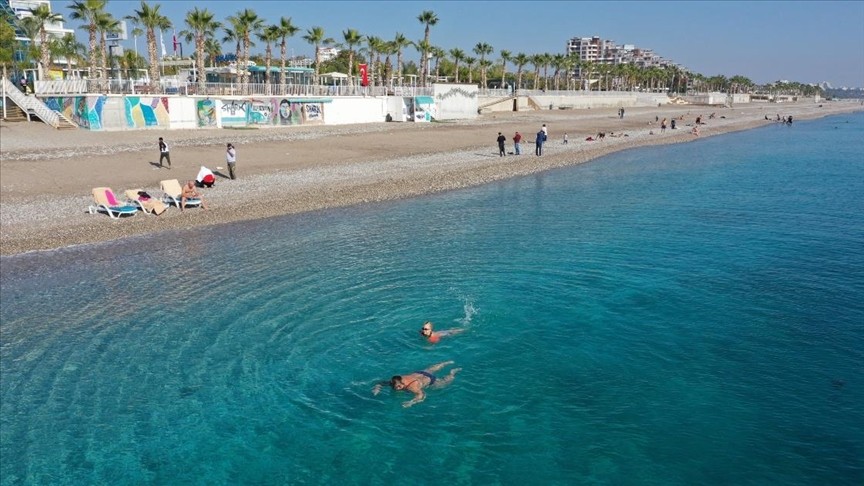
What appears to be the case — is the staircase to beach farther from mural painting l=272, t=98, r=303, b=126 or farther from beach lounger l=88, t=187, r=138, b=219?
beach lounger l=88, t=187, r=138, b=219

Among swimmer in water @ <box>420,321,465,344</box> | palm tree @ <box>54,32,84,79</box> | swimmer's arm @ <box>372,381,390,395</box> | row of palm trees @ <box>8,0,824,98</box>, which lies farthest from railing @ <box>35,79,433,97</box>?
swimmer's arm @ <box>372,381,390,395</box>

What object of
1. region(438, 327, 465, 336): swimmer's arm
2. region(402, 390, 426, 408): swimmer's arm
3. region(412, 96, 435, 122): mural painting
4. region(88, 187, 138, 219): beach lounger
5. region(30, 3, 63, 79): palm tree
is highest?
region(30, 3, 63, 79): palm tree

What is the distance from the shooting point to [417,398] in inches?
456

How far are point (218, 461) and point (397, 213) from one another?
58.9 ft

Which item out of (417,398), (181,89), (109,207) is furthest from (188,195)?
(181,89)

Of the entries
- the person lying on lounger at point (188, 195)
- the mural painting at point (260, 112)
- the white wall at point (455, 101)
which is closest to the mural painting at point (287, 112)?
the mural painting at point (260, 112)

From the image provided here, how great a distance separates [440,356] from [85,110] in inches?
1437

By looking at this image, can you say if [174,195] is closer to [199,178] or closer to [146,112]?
[199,178]

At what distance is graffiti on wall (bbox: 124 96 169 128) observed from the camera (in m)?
41.4

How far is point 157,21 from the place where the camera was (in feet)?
162

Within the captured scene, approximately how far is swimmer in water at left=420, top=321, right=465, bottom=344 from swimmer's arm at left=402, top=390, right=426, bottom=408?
210cm

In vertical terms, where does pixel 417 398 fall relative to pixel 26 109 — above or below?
below

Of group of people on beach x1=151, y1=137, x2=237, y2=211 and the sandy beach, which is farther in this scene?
group of people on beach x1=151, y1=137, x2=237, y2=211

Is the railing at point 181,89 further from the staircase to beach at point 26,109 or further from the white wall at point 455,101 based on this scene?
the white wall at point 455,101
